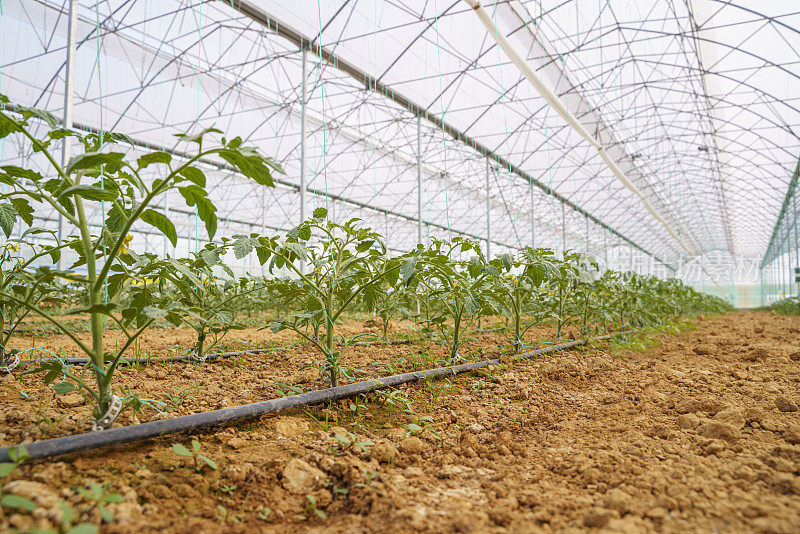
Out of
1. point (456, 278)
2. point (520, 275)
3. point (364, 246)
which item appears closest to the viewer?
point (364, 246)

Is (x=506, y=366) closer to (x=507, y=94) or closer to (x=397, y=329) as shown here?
(x=397, y=329)

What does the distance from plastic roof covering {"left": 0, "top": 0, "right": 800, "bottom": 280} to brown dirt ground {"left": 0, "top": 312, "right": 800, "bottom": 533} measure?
9.66ft

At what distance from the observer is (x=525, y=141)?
12.5m

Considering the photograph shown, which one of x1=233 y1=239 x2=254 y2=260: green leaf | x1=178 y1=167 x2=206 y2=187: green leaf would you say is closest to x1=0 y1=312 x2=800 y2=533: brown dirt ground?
x1=233 y1=239 x2=254 y2=260: green leaf

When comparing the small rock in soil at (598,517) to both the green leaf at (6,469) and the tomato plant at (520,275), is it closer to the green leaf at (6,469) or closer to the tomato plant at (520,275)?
the green leaf at (6,469)

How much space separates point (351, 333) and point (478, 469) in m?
2.88

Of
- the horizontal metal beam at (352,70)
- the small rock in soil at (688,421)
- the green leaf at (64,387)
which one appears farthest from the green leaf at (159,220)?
the horizontal metal beam at (352,70)

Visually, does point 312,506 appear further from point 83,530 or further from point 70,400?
point 70,400

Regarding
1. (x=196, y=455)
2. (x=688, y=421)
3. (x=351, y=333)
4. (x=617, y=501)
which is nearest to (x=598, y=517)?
(x=617, y=501)

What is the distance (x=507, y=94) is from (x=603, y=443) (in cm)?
1019

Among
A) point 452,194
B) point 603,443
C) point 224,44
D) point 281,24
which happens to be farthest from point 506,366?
point 452,194

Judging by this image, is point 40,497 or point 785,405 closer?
point 40,497

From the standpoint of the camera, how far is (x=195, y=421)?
1.37 m

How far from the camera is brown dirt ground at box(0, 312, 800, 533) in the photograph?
3.11 feet
